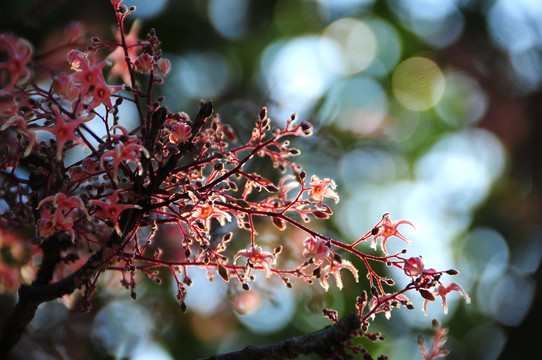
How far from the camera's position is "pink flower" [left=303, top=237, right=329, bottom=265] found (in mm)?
1240

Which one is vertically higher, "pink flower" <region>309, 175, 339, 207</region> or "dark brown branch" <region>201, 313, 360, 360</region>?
"pink flower" <region>309, 175, 339, 207</region>

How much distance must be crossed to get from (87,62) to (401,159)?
4534mm

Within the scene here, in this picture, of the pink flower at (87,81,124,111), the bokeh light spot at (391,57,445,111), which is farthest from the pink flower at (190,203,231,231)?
the bokeh light spot at (391,57,445,111)

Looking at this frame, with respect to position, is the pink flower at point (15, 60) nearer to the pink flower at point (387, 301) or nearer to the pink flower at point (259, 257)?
the pink flower at point (259, 257)

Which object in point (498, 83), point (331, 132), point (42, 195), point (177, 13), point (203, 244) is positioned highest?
point (177, 13)

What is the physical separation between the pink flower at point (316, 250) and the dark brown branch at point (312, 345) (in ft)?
0.58

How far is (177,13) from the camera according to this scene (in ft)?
15.6

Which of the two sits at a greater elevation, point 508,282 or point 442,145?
point 442,145

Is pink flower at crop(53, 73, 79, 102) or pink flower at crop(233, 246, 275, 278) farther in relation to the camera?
pink flower at crop(233, 246, 275, 278)

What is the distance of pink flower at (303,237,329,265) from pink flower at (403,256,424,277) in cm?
19

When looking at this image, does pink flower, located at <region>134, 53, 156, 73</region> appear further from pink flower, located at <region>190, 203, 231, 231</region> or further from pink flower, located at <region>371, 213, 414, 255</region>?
pink flower, located at <region>371, 213, 414, 255</region>

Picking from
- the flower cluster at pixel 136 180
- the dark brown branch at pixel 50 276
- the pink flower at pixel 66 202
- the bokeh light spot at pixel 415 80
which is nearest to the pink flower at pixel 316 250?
the flower cluster at pixel 136 180

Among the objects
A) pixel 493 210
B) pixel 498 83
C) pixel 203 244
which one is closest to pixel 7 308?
pixel 203 244

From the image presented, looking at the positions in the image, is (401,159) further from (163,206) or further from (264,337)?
(163,206)
